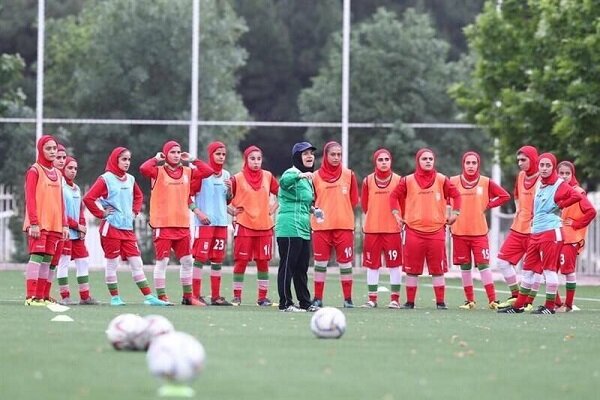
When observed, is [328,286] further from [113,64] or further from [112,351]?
[112,351]

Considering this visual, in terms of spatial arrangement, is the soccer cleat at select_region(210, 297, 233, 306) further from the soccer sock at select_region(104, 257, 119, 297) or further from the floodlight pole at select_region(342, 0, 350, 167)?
the floodlight pole at select_region(342, 0, 350, 167)

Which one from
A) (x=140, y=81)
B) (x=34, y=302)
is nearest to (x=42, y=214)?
(x=34, y=302)

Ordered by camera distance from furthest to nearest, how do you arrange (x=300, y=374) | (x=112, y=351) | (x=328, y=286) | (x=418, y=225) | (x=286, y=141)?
(x=286, y=141) → (x=328, y=286) → (x=418, y=225) → (x=112, y=351) → (x=300, y=374)

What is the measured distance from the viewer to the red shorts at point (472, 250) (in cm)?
2238

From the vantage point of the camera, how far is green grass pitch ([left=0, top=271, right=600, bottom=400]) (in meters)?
11.1

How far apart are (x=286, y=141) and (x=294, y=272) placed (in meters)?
21.6

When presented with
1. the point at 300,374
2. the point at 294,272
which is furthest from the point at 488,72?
the point at 300,374

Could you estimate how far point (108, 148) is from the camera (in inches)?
1572

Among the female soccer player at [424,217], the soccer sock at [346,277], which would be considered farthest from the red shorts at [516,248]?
the soccer sock at [346,277]

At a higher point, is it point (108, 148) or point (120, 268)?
point (108, 148)

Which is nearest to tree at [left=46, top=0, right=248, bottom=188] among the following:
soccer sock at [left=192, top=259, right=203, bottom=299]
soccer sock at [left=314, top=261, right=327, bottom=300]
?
soccer sock at [left=192, top=259, right=203, bottom=299]

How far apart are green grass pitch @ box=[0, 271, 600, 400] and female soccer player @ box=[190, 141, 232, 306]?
2.35 metres

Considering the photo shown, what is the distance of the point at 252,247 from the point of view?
22422 millimetres

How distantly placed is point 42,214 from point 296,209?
304 cm
